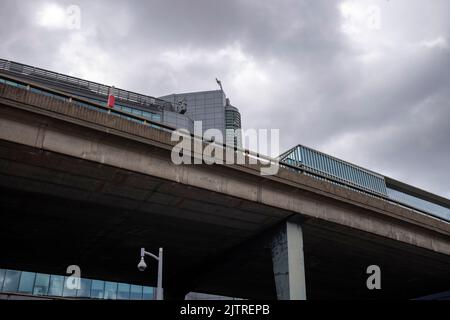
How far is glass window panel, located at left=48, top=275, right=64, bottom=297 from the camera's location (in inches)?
1713

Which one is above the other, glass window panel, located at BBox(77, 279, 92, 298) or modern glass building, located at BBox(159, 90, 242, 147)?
modern glass building, located at BBox(159, 90, 242, 147)

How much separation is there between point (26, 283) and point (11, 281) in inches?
52.8

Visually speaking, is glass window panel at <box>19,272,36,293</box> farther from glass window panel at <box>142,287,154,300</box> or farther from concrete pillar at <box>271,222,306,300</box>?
concrete pillar at <box>271,222,306,300</box>

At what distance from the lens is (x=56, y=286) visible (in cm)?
4403

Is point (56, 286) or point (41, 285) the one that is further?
point (56, 286)

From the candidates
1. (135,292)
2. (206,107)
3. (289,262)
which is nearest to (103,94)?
(135,292)

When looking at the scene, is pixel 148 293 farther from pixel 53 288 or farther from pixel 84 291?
pixel 53 288

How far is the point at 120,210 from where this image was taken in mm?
23188

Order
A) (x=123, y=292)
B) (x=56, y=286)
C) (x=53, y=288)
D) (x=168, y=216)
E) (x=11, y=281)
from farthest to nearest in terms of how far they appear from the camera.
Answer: (x=123, y=292) → (x=56, y=286) → (x=53, y=288) → (x=11, y=281) → (x=168, y=216)

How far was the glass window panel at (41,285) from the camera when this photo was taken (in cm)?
4241

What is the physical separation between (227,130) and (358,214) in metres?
142

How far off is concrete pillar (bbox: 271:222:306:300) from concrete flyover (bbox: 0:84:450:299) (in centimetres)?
7

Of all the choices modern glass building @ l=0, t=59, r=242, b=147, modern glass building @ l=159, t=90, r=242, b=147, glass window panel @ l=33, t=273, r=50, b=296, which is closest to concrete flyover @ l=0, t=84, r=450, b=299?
glass window panel @ l=33, t=273, r=50, b=296

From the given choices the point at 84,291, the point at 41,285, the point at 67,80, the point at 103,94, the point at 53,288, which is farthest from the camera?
the point at 103,94
